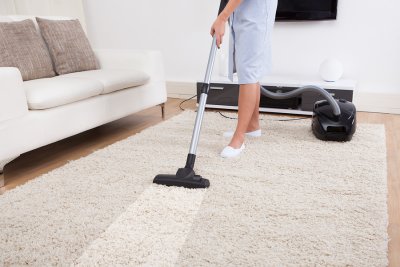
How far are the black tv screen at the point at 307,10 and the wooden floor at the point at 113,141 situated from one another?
2.74 feet

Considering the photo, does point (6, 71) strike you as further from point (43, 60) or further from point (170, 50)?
point (170, 50)

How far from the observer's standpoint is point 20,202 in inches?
57.2

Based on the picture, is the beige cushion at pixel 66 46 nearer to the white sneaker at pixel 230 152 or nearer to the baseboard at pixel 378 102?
the white sneaker at pixel 230 152

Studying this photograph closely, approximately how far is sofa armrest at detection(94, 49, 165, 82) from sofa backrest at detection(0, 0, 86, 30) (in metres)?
0.90

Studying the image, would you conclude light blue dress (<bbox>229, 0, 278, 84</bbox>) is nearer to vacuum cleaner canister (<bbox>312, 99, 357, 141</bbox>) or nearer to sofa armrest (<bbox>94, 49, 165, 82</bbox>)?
vacuum cleaner canister (<bbox>312, 99, 357, 141</bbox>)

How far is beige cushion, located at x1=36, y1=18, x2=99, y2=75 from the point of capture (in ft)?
7.89

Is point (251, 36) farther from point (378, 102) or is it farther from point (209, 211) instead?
point (378, 102)

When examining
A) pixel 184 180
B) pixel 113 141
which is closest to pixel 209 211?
pixel 184 180

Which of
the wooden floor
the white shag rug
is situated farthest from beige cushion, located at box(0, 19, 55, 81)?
the white shag rug

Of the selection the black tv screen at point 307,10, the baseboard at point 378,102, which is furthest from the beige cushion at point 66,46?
the baseboard at point 378,102

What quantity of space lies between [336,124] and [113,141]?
1.35m

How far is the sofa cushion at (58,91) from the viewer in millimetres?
1799

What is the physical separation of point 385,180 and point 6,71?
5.67 feet

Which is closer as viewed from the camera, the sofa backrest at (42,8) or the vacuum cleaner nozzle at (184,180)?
the vacuum cleaner nozzle at (184,180)
